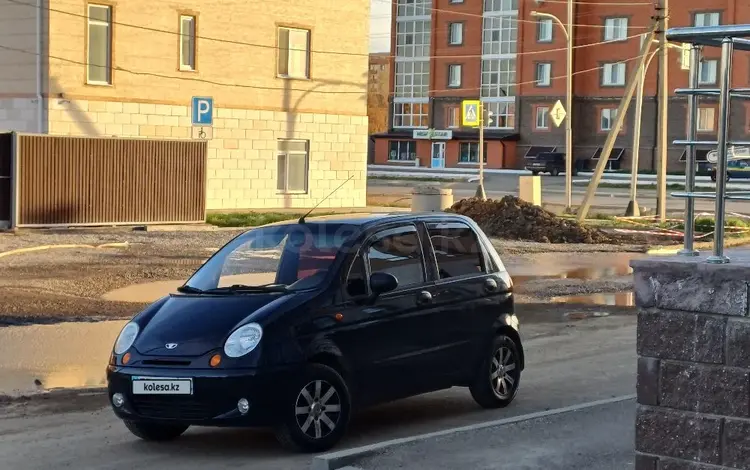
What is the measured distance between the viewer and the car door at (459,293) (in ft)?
32.8

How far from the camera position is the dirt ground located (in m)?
16.5

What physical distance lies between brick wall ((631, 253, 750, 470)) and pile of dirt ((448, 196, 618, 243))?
2448 centimetres

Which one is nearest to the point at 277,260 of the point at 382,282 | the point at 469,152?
the point at 382,282

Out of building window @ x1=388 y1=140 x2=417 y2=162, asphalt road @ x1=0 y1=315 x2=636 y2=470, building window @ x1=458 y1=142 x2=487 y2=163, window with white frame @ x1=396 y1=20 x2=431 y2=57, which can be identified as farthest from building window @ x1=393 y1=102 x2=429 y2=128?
asphalt road @ x1=0 y1=315 x2=636 y2=470

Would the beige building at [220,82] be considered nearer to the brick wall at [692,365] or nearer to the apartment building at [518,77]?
the brick wall at [692,365]

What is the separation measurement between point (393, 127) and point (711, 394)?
3535 inches

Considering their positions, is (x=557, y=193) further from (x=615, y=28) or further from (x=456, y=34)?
(x=456, y=34)

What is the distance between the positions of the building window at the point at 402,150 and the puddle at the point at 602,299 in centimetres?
7158

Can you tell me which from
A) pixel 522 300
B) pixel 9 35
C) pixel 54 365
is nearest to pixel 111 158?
pixel 9 35

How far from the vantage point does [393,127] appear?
312 feet

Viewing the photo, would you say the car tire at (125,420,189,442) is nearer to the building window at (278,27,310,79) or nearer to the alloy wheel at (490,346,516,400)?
the alloy wheel at (490,346,516,400)

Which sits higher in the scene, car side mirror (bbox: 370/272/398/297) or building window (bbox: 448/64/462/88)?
building window (bbox: 448/64/462/88)

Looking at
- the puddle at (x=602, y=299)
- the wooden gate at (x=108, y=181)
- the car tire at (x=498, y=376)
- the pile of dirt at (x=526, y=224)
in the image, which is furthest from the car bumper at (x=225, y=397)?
the pile of dirt at (x=526, y=224)

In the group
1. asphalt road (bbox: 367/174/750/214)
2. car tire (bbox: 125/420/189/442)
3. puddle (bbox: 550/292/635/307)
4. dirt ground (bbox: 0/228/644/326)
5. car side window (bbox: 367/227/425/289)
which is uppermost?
car side window (bbox: 367/227/425/289)
